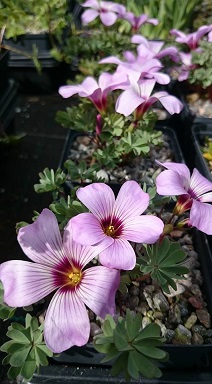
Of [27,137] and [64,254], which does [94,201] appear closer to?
[64,254]

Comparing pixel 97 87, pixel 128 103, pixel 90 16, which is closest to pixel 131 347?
pixel 128 103

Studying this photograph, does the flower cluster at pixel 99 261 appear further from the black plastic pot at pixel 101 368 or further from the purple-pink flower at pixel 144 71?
the purple-pink flower at pixel 144 71

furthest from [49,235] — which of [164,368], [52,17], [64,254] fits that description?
[52,17]

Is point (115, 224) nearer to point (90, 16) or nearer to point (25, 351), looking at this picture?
point (25, 351)

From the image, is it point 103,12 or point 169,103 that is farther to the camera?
point 103,12

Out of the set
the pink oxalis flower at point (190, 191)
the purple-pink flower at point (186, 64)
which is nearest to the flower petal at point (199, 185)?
the pink oxalis flower at point (190, 191)

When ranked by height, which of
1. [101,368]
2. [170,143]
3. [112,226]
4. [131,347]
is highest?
[112,226]
